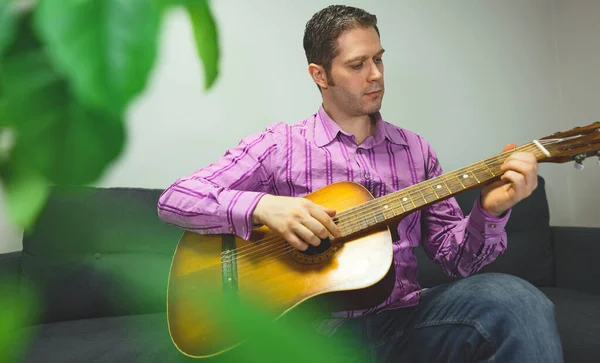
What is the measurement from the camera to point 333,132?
1.37m

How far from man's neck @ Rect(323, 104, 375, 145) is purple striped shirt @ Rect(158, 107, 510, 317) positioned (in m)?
0.05

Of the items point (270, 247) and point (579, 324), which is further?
point (579, 324)

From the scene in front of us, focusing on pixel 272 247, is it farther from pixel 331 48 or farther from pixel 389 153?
pixel 331 48

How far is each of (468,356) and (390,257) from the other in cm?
23

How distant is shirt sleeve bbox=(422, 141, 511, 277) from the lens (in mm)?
1089

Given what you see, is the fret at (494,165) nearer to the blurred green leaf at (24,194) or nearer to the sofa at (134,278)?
the sofa at (134,278)

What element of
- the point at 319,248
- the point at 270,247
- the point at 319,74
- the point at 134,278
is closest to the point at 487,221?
the point at 319,248

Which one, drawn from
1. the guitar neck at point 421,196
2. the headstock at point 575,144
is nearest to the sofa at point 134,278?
the guitar neck at point 421,196

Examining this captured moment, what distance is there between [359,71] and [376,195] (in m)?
0.36

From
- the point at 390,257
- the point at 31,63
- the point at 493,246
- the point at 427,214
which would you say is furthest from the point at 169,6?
the point at 427,214

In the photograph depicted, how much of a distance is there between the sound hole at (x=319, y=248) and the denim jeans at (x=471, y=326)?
0.16 meters

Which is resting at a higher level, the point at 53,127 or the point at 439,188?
the point at 53,127

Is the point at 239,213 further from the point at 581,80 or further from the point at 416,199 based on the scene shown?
the point at 581,80

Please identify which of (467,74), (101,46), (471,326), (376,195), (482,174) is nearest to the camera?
(101,46)
